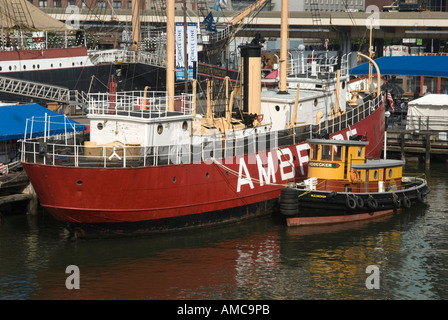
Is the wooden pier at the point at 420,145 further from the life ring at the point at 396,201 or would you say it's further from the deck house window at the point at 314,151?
the deck house window at the point at 314,151

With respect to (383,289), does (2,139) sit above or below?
above

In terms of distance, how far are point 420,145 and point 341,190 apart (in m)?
15.5

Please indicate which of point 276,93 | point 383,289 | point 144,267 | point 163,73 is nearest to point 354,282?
point 383,289

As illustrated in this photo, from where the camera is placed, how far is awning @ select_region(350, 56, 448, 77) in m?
57.3

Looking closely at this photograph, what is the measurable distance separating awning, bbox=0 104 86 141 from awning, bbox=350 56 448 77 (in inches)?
1132

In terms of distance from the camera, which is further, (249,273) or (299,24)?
(299,24)

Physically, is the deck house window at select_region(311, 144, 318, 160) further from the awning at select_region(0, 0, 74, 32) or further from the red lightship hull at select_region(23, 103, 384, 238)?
the awning at select_region(0, 0, 74, 32)

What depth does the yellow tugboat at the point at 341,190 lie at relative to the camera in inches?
1307

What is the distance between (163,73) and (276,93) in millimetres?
20069

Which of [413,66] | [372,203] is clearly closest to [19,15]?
[413,66]

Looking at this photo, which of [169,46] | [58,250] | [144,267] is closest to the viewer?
[144,267]

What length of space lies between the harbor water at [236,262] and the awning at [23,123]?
3.81 meters

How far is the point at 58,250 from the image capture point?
97.0 ft

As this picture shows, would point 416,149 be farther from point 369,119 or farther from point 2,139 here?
point 2,139
